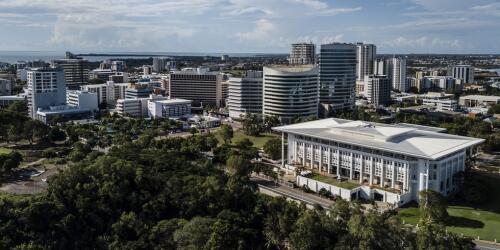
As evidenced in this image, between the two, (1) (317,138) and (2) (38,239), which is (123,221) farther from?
(1) (317,138)

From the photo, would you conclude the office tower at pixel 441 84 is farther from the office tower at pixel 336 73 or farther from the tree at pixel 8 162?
the tree at pixel 8 162

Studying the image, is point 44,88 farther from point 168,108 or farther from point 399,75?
point 399,75

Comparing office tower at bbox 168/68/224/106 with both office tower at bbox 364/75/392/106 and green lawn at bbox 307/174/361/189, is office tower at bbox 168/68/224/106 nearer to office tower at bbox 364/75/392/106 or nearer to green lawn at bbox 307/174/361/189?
office tower at bbox 364/75/392/106

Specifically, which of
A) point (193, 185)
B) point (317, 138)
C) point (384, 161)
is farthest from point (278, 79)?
point (193, 185)

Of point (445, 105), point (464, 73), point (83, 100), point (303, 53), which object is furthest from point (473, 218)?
point (464, 73)

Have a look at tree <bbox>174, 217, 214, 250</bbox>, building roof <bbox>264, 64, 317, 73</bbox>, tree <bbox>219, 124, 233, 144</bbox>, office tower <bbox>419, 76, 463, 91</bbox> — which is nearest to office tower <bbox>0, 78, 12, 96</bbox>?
building roof <bbox>264, 64, 317, 73</bbox>

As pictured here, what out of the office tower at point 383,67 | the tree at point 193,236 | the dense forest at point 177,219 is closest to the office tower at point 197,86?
the office tower at point 383,67
